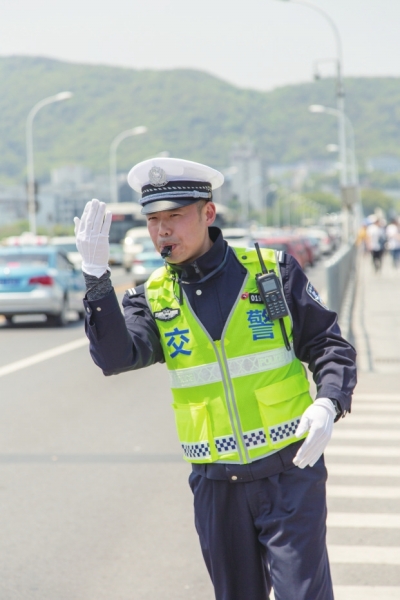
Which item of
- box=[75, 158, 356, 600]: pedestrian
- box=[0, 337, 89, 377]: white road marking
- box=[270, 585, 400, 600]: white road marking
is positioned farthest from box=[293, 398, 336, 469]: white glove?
box=[0, 337, 89, 377]: white road marking

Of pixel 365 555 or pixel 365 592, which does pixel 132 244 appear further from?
pixel 365 592

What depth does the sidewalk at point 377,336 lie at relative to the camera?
40.6 ft

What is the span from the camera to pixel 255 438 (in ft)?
10.4

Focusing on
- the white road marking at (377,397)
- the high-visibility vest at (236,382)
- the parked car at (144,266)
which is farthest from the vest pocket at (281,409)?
the parked car at (144,266)

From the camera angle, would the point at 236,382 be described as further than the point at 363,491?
No

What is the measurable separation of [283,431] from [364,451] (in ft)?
17.4

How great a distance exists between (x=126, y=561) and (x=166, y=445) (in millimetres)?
3089

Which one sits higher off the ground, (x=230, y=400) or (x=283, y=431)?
(x=230, y=400)

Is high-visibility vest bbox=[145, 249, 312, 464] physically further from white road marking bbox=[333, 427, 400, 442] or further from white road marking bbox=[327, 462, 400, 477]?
white road marking bbox=[333, 427, 400, 442]

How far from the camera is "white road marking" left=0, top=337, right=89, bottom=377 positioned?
13727 mm

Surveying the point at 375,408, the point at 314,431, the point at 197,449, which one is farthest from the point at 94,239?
the point at 375,408

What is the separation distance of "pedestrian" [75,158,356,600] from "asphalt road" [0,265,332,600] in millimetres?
1810

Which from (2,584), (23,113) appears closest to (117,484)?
(2,584)

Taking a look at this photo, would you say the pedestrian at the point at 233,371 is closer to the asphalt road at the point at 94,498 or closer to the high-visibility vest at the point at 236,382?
the high-visibility vest at the point at 236,382
